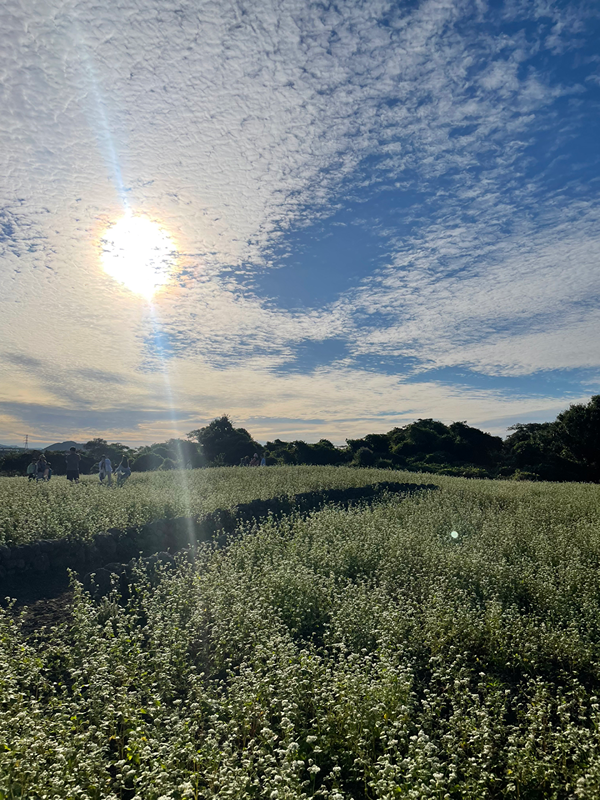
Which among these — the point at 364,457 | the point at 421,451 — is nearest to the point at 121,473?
the point at 364,457

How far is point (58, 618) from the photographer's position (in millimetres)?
7832

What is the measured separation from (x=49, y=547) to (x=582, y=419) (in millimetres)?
33566

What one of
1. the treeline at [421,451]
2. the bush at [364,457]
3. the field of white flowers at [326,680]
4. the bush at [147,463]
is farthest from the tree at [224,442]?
the field of white flowers at [326,680]

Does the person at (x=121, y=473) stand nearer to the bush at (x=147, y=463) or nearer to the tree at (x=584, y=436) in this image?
the bush at (x=147, y=463)

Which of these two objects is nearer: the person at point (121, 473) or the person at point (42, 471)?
the person at point (121, 473)

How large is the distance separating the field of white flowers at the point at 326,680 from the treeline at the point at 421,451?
2605cm

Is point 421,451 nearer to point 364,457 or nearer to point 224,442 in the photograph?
point 364,457

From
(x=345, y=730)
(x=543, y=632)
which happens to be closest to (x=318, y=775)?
(x=345, y=730)

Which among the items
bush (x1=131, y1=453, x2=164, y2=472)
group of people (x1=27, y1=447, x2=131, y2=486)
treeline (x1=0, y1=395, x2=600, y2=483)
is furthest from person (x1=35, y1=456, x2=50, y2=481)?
bush (x1=131, y1=453, x2=164, y2=472)

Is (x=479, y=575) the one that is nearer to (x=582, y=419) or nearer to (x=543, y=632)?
(x=543, y=632)

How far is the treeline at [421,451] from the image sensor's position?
34062 mm

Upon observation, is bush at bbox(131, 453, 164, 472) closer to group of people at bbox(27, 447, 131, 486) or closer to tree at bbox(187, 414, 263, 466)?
tree at bbox(187, 414, 263, 466)

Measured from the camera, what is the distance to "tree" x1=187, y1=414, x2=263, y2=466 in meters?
45.4

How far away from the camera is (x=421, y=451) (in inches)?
1721
